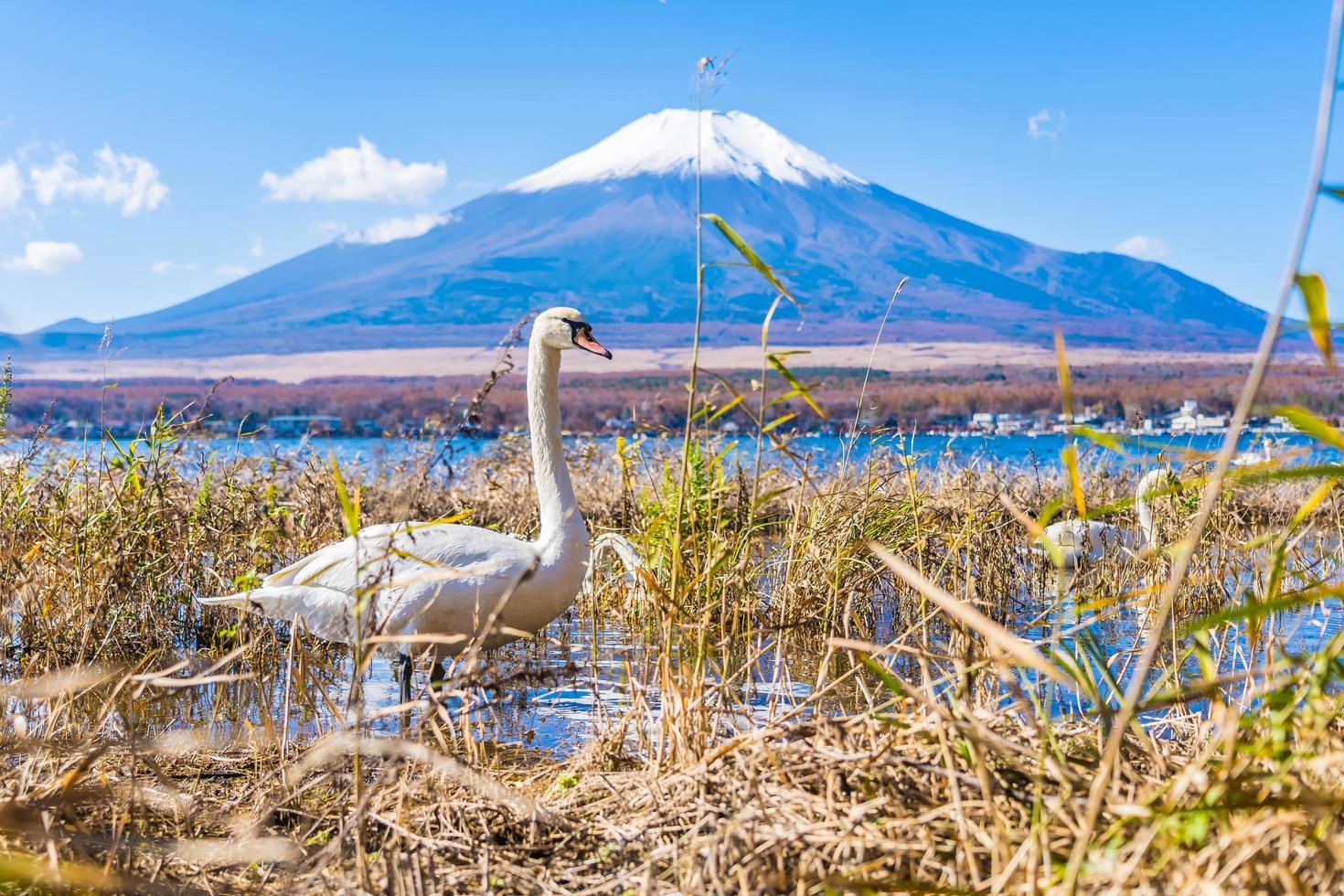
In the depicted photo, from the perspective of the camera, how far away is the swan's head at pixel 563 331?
5.70 m

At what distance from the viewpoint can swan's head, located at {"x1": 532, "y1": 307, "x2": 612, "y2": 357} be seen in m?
5.70

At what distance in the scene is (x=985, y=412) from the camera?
43.7 m

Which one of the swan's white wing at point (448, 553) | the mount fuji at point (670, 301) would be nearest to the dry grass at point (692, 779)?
the swan's white wing at point (448, 553)

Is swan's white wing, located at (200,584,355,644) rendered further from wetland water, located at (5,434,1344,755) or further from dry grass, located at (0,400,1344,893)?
dry grass, located at (0,400,1344,893)

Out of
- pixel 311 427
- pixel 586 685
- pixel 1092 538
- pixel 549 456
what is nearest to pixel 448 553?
pixel 549 456

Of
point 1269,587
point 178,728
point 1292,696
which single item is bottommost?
point 178,728

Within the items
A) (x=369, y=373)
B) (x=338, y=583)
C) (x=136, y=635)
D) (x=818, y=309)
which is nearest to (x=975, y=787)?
(x=338, y=583)

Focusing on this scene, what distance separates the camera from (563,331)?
18.7 ft

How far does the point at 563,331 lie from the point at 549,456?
633mm

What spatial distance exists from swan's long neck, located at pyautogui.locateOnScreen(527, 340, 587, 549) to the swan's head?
8 cm

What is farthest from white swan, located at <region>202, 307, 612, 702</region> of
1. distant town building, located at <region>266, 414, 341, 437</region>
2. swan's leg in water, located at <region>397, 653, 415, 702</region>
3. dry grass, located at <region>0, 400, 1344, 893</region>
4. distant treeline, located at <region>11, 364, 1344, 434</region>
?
distant treeline, located at <region>11, 364, 1344, 434</region>

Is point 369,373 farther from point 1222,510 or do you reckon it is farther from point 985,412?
point 1222,510

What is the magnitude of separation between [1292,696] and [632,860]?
55.9 inches

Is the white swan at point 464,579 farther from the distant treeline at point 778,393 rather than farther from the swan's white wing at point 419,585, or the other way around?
the distant treeline at point 778,393
